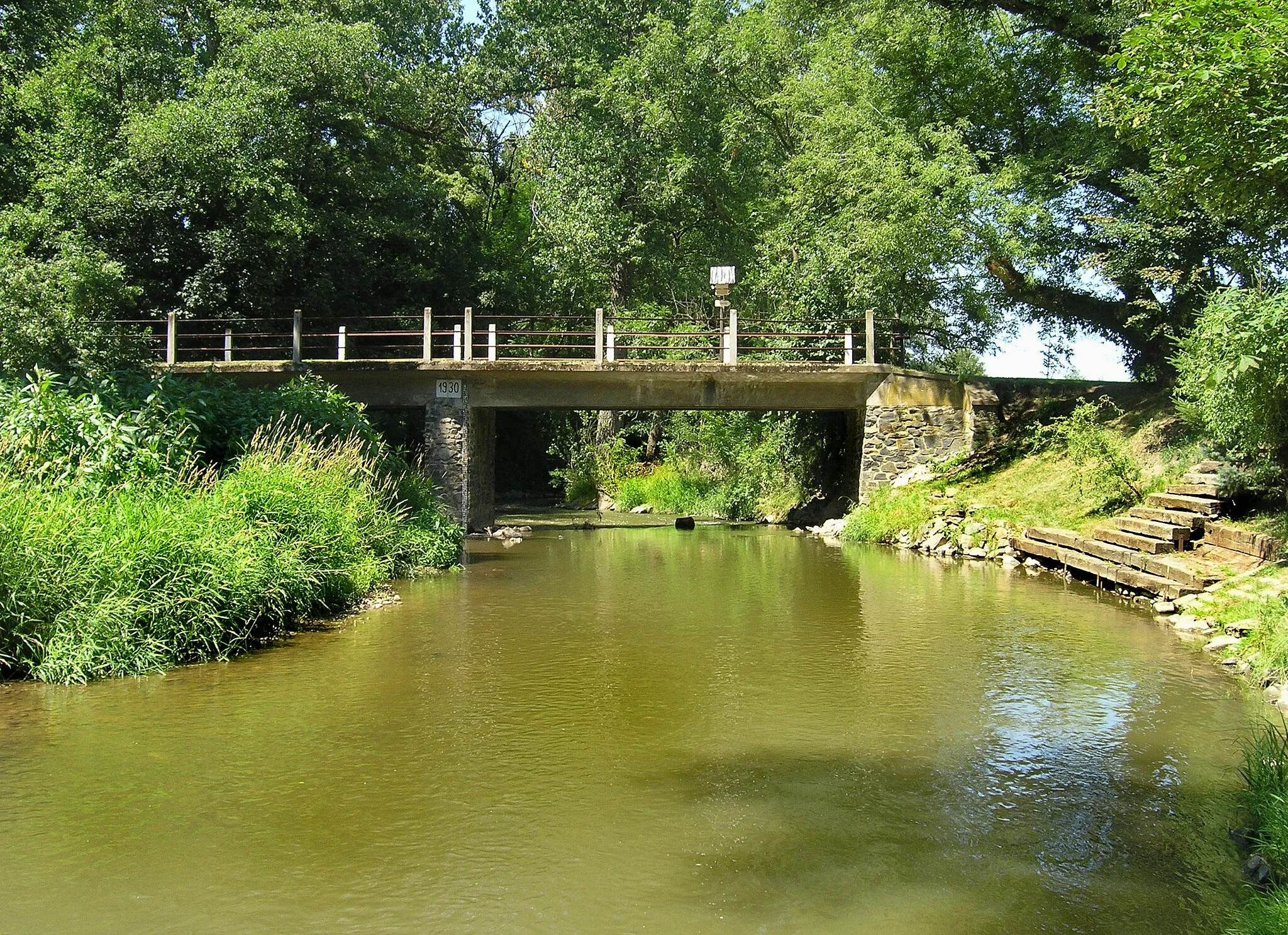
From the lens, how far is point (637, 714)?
8039 millimetres

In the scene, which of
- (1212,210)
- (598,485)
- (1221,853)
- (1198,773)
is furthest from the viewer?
(598,485)

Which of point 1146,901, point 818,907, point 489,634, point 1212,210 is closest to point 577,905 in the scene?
point 818,907

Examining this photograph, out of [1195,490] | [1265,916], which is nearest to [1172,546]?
[1195,490]

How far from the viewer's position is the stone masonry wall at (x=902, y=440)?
23469 mm

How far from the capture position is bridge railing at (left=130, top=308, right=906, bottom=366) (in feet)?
→ 75.5

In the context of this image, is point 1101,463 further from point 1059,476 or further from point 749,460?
point 749,460

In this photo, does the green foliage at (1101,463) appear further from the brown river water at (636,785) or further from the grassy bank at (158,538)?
the grassy bank at (158,538)

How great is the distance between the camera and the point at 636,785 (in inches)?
254

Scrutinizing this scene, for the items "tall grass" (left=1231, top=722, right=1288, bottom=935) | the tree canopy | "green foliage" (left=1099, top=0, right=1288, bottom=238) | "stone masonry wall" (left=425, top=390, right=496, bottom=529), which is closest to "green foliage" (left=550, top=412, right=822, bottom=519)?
the tree canopy

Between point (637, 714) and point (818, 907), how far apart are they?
3359 mm

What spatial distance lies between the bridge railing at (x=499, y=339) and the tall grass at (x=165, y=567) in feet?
31.9

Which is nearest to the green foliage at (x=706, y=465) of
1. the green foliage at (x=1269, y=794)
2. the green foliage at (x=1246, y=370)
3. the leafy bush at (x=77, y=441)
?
the green foliage at (x=1246, y=370)

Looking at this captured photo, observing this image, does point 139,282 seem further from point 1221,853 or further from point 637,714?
point 1221,853

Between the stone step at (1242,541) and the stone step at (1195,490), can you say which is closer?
the stone step at (1242,541)
